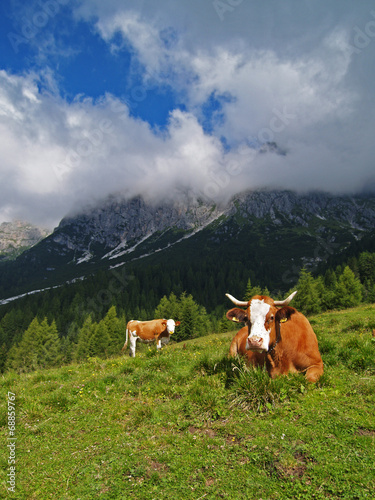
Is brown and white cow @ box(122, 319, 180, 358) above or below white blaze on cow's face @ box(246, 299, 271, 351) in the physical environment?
below

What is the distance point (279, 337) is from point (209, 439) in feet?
9.57

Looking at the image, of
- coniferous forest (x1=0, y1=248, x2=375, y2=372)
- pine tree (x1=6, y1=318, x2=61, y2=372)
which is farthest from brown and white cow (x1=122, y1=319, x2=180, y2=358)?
pine tree (x1=6, y1=318, x2=61, y2=372)

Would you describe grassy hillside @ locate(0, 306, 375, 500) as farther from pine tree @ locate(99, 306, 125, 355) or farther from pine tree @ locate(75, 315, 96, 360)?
pine tree @ locate(99, 306, 125, 355)

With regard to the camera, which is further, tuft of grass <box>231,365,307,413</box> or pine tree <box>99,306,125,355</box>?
pine tree <box>99,306,125,355</box>

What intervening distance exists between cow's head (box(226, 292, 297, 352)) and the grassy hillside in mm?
905

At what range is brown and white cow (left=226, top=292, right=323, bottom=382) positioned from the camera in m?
6.11

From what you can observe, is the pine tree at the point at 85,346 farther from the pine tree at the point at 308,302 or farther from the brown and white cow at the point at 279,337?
the brown and white cow at the point at 279,337

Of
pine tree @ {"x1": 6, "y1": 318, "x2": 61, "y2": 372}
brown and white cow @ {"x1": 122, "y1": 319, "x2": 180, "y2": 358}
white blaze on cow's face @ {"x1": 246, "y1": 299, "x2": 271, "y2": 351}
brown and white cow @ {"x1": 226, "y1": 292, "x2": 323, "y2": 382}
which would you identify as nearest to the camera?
white blaze on cow's face @ {"x1": 246, "y1": 299, "x2": 271, "y2": 351}

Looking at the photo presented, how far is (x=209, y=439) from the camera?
4.97 metres

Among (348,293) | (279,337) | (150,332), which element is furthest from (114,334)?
(279,337)

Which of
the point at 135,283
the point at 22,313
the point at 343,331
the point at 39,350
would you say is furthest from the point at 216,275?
the point at 343,331

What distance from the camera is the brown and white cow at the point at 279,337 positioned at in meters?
6.11

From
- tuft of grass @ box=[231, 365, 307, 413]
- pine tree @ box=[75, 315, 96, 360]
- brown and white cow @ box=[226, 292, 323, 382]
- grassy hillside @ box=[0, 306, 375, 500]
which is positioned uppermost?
brown and white cow @ box=[226, 292, 323, 382]

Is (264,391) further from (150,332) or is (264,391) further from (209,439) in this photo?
(150,332)
